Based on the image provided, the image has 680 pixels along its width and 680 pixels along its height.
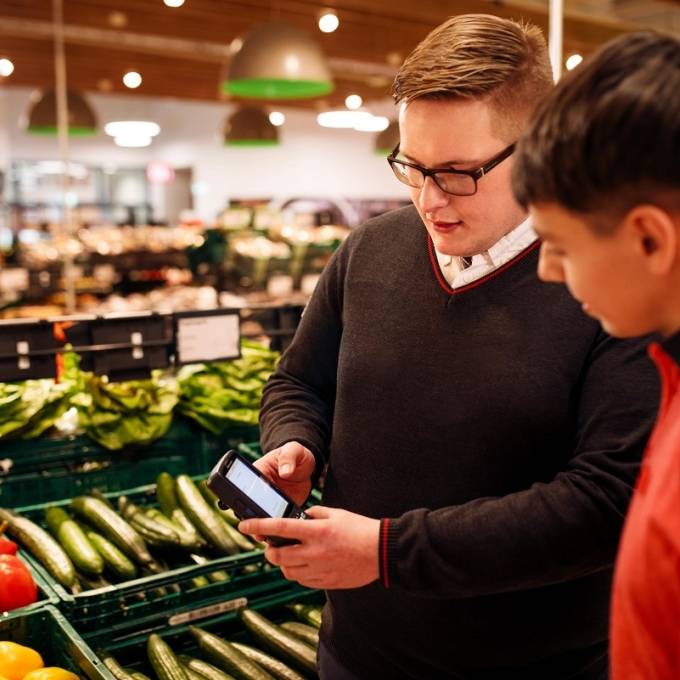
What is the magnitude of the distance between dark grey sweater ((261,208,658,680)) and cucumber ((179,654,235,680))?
48cm

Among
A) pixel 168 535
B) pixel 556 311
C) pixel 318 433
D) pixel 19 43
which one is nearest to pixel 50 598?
pixel 168 535

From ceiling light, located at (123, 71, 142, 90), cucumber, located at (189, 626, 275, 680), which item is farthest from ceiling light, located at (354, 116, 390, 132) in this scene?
cucumber, located at (189, 626, 275, 680)

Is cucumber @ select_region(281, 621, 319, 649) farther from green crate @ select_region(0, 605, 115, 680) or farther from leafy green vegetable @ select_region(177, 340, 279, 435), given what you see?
leafy green vegetable @ select_region(177, 340, 279, 435)

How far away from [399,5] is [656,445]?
5996 mm

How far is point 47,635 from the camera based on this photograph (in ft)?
6.66

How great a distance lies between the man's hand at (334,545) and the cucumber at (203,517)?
1.19m

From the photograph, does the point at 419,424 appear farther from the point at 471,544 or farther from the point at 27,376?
the point at 27,376

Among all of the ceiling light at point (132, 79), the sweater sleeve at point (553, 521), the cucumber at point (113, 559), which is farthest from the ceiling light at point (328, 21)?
the sweater sleeve at point (553, 521)

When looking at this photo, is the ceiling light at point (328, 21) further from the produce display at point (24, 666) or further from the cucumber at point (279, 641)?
the produce display at point (24, 666)

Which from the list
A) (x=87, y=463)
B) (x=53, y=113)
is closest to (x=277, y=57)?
(x=87, y=463)

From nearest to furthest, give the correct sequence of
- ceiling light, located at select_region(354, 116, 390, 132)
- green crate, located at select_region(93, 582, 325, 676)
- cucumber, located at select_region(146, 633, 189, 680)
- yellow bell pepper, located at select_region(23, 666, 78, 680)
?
yellow bell pepper, located at select_region(23, 666, 78, 680) → cucumber, located at select_region(146, 633, 189, 680) → green crate, located at select_region(93, 582, 325, 676) → ceiling light, located at select_region(354, 116, 390, 132)

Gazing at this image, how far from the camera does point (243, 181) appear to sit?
17.3 metres

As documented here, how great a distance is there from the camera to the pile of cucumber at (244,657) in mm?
2061

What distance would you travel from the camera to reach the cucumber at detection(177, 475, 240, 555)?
7.98 feet
